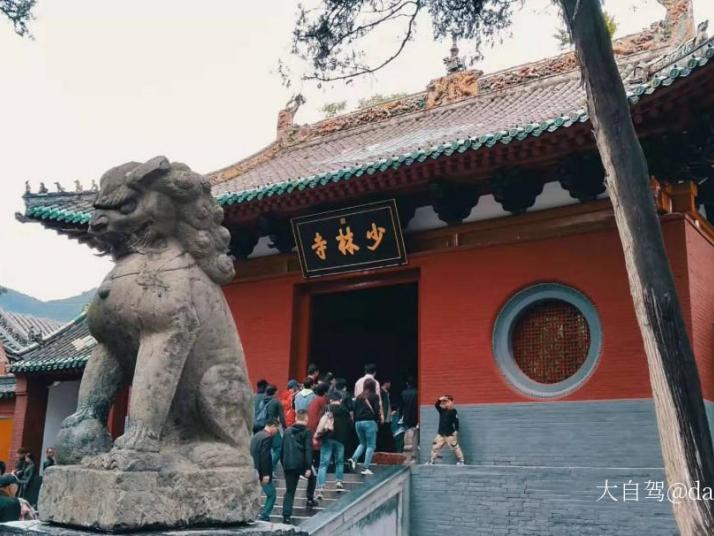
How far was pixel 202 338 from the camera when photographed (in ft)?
10.2

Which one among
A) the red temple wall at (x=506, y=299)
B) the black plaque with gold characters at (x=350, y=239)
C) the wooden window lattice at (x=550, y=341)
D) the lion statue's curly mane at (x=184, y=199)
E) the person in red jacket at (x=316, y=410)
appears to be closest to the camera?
the lion statue's curly mane at (x=184, y=199)

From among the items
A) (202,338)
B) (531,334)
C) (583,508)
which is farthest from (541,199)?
(202,338)

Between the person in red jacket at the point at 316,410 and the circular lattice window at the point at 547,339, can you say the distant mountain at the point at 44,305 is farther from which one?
the circular lattice window at the point at 547,339

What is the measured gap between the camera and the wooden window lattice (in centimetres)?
839

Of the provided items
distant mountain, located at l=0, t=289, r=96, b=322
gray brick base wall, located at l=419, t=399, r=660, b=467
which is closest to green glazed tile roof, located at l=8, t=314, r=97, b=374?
gray brick base wall, located at l=419, t=399, r=660, b=467

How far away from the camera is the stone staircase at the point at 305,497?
7195 millimetres

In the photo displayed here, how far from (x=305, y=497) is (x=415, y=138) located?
6.05m

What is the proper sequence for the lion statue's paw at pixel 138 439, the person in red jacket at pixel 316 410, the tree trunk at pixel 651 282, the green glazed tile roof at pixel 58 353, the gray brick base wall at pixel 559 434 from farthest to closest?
the green glazed tile roof at pixel 58 353 → the person in red jacket at pixel 316 410 → the gray brick base wall at pixel 559 434 → the tree trunk at pixel 651 282 → the lion statue's paw at pixel 138 439

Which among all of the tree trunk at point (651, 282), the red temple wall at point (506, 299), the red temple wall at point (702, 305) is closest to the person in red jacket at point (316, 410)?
the red temple wall at point (506, 299)

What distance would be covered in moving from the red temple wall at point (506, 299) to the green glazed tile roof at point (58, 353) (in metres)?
7.62

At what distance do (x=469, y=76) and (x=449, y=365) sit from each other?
6398 mm

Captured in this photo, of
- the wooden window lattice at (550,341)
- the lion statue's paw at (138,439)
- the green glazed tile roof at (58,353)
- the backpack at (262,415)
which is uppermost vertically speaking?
the green glazed tile roof at (58,353)

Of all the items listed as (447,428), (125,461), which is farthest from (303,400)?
(125,461)

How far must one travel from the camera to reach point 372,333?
15.7 metres
